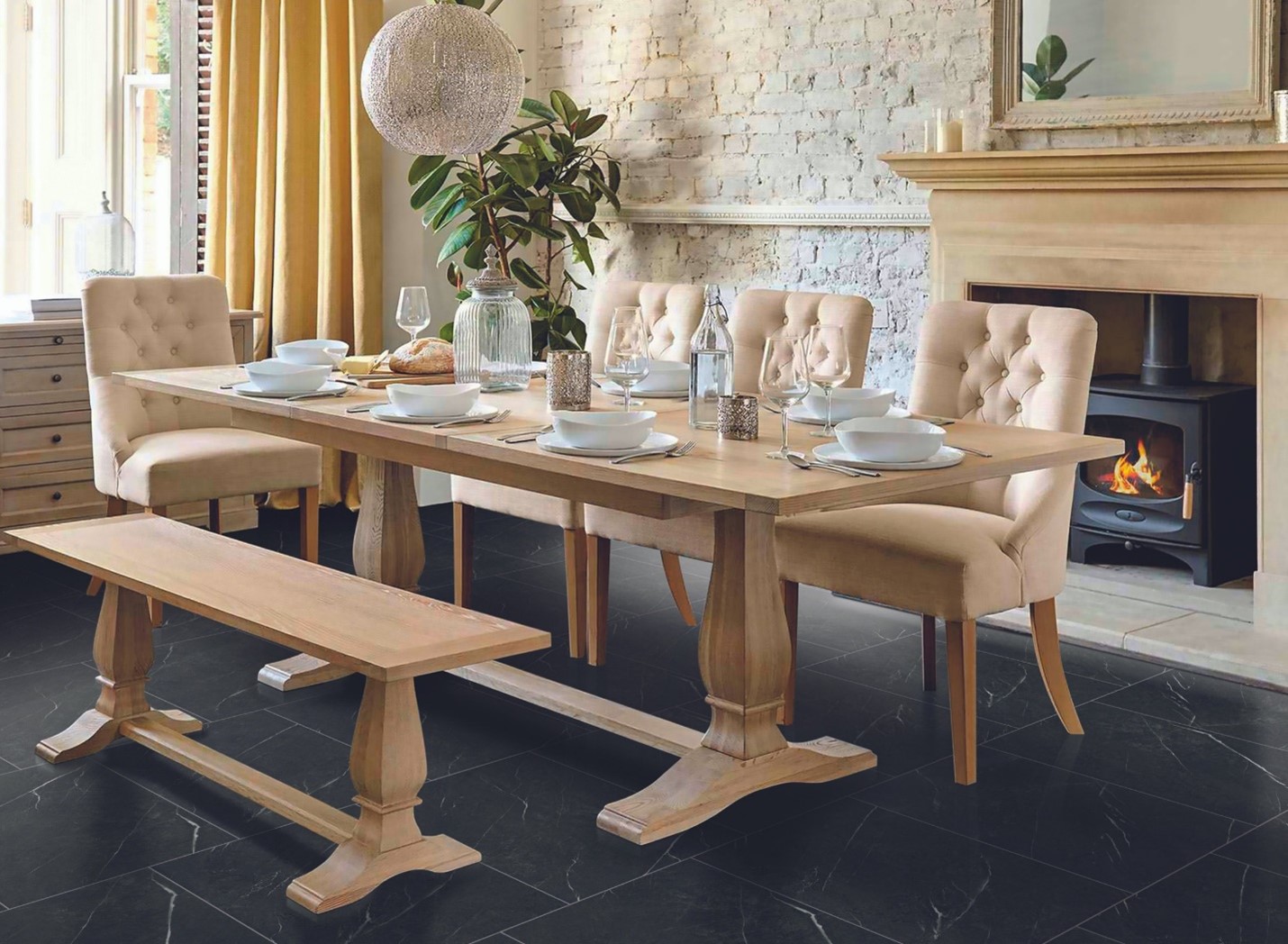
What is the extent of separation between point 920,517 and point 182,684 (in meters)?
1.84

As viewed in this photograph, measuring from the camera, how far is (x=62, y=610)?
4270 mm

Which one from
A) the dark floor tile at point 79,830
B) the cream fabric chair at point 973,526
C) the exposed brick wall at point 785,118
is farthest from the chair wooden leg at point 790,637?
the exposed brick wall at point 785,118

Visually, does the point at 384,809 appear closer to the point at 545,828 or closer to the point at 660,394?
the point at 545,828

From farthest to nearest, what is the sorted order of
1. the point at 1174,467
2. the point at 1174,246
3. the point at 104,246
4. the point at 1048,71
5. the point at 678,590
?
the point at 104,246 < the point at 1048,71 < the point at 1174,467 < the point at 678,590 < the point at 1174,246

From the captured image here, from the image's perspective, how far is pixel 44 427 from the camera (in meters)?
4.92

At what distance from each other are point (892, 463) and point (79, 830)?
163 cm

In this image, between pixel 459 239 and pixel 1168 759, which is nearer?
pixel 1168 759

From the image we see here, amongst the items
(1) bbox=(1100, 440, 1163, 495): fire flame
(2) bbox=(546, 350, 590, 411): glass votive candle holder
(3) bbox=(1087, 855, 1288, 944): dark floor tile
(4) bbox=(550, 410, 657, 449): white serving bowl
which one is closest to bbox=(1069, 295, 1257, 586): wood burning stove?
(1) bbox=(1100, 440, 1163, 495): fire flame

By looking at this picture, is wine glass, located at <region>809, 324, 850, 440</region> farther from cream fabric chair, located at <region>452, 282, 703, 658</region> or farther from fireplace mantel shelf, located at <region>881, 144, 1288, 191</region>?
fireplace mantel shelf, located at <region>881, 144, 1288, 191</region>

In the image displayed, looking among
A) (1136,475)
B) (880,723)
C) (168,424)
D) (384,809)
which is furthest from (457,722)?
(1136,475)

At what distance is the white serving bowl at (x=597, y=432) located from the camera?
8.51ft

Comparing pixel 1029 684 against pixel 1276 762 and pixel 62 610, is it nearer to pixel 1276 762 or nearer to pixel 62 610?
pixel 1276 762

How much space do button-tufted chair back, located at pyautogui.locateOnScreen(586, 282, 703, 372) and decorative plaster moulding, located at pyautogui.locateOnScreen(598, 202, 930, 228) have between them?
110 cm

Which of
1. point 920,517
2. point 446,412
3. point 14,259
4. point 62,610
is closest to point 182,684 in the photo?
point 62,610
